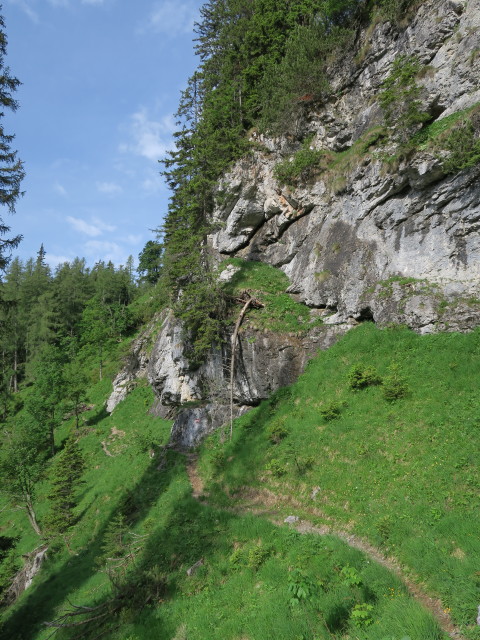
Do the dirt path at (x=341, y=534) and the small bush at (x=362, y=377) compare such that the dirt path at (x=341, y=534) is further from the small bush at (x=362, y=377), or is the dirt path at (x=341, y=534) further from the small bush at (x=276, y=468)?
the small bush at (x=362, y=377)

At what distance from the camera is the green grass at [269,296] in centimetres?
2035

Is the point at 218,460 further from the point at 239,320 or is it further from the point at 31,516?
the point at 31,516

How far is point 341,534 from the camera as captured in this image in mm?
9898

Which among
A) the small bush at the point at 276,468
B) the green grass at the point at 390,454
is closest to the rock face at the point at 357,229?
the green grass at the point at 390,454

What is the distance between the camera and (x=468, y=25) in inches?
650

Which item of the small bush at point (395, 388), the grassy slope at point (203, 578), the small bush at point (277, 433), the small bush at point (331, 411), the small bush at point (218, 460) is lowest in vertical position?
the grassy slope at point (203, 578)

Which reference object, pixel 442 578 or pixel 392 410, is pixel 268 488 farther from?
pixel 442 578

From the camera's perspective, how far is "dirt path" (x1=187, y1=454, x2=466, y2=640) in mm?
6328

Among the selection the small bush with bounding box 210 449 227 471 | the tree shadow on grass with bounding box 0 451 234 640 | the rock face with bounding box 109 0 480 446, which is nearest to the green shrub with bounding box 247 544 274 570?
the tree shadow on grass with bounding box 0 451 234 640

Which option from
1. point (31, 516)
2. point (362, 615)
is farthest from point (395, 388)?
point (31, 516)

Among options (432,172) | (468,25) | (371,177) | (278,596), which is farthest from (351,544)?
(468,25)

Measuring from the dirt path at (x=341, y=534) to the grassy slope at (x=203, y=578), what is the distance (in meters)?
0.35

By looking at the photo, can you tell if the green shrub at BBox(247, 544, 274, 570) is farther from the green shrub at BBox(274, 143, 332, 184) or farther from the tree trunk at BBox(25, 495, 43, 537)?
the green shrub at BBox(274, 143, 332, 184)

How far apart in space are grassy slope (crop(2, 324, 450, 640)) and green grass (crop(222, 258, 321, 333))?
16.8ft
